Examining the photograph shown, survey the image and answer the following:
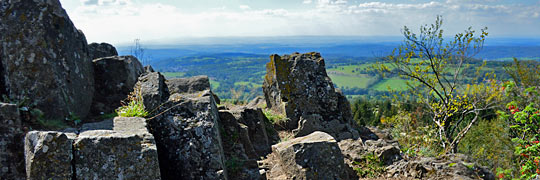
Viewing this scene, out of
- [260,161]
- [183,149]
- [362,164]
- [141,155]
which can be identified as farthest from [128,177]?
[362,164]

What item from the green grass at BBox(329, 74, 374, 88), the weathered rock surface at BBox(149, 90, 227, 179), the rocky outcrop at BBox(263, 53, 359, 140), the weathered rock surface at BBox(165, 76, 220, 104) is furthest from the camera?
the green grass at BBox(329, 74, 374, 88)

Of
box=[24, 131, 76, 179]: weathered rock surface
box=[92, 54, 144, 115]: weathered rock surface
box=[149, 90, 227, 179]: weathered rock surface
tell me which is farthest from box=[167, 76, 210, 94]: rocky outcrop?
box=[24, 131, 76, 179]: weathered rock surface

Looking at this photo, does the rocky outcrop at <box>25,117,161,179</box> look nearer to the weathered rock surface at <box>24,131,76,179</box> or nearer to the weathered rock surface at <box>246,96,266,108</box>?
the weathered rock surface at <box>24,131,76,179</box>

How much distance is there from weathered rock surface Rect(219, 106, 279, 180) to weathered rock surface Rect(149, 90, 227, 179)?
0.83m


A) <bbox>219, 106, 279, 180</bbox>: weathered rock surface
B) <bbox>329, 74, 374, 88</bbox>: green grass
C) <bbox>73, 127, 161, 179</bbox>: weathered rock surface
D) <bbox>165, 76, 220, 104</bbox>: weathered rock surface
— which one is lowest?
<bbox>329, 74, 374, 88</bbox>: green grass

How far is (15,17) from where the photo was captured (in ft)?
24.9

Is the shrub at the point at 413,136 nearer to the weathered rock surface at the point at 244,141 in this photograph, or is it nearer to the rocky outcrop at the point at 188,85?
the weathered rock surface at the point at 244,141

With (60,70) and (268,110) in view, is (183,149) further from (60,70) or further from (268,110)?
(268,110)

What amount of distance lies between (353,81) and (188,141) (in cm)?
17966

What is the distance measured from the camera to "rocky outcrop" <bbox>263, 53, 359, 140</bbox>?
1238 centimetres

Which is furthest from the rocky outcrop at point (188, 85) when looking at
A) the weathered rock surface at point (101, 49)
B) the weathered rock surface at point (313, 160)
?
the weathered rock surface at point (101, 49)

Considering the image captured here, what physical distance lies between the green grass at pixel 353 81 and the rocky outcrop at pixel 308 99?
157 metres

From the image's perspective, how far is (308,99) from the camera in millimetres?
12789

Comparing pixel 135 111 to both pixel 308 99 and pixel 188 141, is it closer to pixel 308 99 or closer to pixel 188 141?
pixel 188 141
